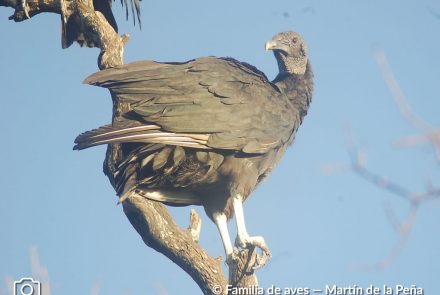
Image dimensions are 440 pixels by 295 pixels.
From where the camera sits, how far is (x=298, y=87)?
5.38 m

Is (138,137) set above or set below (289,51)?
below

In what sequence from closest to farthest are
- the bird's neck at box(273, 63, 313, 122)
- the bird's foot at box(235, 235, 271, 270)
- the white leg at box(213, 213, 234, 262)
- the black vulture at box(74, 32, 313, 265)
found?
1. the bird's foot at box(235, 235, 271, 270)
2. the black vulture at box(74, 32, 313, 265)
3. the white leg at box(213, 213, 234, 262)
4. the bird's neck at box(273, 63, 313, 122)

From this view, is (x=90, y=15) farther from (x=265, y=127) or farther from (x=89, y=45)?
(x=265, y=127)

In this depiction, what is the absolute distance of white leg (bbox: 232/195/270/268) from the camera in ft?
13.6

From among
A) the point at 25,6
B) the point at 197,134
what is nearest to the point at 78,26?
the point at 25,6

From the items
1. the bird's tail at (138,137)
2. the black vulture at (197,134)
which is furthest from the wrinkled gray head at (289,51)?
the bird's tail at (138,137)

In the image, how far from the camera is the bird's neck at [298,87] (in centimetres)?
529

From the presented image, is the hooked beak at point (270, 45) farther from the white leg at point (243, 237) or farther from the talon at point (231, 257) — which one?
the talon at point (231, 257)

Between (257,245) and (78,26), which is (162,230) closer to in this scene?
(257,245)

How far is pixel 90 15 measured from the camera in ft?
16.0

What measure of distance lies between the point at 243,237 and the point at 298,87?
1.41 m

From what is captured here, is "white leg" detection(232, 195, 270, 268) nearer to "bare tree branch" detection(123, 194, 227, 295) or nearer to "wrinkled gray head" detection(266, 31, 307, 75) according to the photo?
"bare tree branch" detection(123, 194, 227, 295)

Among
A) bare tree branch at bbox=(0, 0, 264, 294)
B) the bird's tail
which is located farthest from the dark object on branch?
the bird's tail

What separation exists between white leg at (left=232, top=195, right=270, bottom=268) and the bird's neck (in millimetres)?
972
